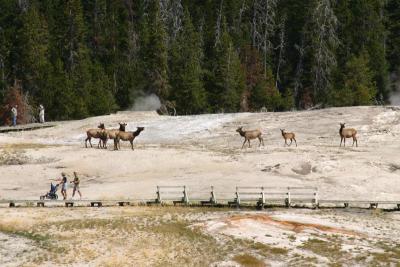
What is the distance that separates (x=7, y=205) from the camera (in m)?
36.9

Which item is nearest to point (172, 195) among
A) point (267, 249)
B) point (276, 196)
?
point (276, 196)

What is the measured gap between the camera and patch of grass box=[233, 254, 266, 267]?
2797cm

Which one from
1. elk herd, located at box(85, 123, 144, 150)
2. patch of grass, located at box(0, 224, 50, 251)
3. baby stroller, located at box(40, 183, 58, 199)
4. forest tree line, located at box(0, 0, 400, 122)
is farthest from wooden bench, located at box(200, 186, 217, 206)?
forest tree line, located at box(0, 0, 400, 122)

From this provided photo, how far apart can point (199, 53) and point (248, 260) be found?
66.5 metres

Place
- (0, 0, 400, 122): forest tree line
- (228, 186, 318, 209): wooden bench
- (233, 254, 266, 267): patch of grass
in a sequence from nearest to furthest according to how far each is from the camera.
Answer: (233, 254, 266, 267): patch of grass
(228, 186, 318, 209): wooden bench
(0, 0, 400, 122): forest tree line

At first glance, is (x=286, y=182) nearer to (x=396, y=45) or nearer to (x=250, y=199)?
(x=250, y=199)

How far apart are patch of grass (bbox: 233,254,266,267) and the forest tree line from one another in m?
54.2

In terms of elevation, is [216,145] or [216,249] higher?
[216,145]

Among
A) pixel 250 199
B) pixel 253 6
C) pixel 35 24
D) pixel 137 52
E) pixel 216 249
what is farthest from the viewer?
pixel 253 6

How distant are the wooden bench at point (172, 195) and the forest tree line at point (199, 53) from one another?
42.1 metres

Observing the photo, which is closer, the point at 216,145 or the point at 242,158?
the point at 242,158

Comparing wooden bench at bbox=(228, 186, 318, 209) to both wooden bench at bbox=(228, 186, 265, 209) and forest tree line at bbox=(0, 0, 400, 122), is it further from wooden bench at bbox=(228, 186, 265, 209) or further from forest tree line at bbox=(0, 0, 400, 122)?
forest tree line at bbox=(0, 0, 400, 122)

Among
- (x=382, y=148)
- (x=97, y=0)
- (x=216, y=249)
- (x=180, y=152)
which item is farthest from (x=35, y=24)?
(x=216, y=249)

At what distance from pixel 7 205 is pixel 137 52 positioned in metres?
63.4
